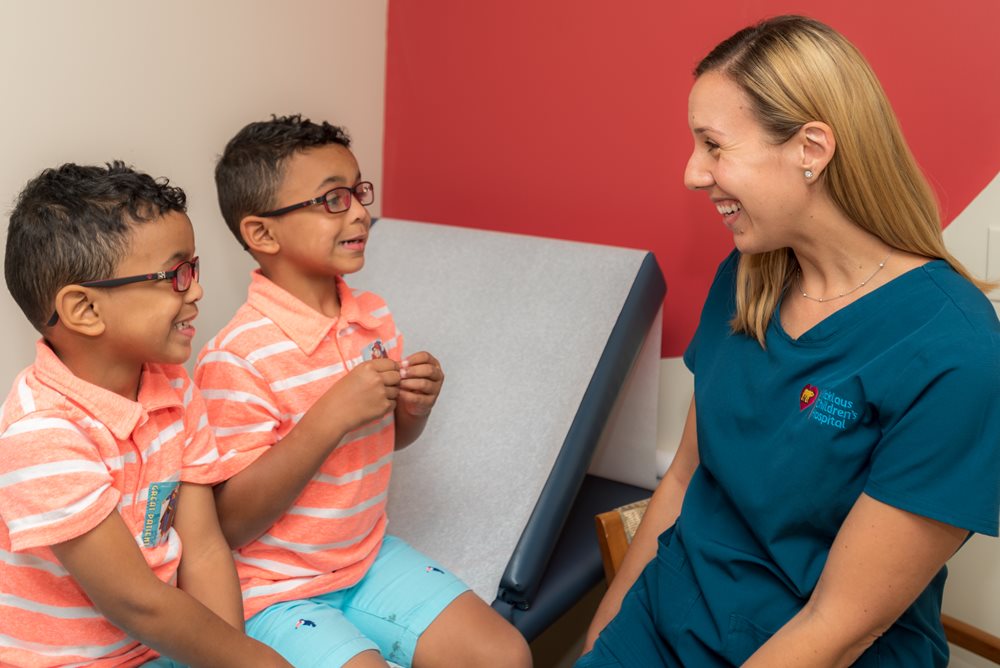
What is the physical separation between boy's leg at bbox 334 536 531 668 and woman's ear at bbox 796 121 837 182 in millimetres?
877

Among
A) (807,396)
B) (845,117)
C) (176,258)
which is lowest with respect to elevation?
(807,396)

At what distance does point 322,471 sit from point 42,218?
574 mm

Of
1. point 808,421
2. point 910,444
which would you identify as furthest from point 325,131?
point 910,444

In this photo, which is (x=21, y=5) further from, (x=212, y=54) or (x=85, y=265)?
(x=85, y=265)

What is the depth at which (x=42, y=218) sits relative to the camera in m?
1.22

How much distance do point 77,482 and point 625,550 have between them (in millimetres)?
990

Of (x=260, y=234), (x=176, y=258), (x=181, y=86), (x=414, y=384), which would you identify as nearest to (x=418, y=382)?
(x=414, y=384)

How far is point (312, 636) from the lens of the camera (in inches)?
57.1

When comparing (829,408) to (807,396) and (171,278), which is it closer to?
(807,396)

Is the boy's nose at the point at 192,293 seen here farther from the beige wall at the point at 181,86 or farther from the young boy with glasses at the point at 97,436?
the beige wall at the point at 181,86

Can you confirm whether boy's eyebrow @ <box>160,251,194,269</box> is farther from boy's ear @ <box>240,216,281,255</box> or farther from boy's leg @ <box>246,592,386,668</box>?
boy's leg @ <box>246,592,386,668</box>

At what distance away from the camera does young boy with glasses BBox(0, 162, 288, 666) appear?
3.78 ft

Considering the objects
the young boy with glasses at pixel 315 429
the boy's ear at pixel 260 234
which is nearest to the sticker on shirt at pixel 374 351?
the young boy with glasses at pixel 315 429

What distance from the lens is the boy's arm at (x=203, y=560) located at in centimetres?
136
